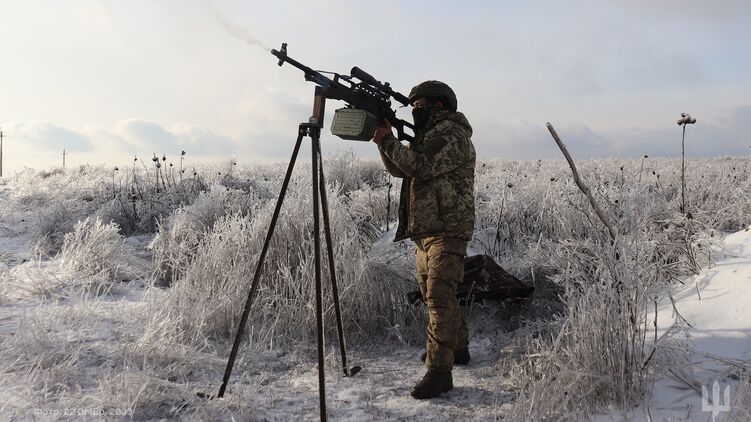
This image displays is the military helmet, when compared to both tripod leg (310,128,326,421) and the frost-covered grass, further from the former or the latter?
the frost-covered grass

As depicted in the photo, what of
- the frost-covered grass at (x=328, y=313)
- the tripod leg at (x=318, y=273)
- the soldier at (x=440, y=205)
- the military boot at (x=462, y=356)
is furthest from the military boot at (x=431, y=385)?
the tripod leg at (x=318, y=273)

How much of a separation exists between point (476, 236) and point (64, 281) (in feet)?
14.2

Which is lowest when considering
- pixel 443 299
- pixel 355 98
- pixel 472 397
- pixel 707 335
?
pixel 472 397

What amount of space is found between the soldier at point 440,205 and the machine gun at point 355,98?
14 centimetres

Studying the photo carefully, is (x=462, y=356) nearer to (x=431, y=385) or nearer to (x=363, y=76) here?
(x=431, y=385)

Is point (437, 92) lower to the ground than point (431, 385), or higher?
higher

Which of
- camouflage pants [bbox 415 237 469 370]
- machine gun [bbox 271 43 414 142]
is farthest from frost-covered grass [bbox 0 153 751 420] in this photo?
machine gun [bbox 271 43 414 142]

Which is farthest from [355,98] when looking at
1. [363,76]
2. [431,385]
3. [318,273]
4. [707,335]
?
[707,335]

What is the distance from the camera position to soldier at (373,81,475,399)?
10.00 feet

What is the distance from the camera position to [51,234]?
7801 mm

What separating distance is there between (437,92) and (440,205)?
0.75m

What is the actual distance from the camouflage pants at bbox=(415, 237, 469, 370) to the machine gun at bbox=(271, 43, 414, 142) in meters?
0.87

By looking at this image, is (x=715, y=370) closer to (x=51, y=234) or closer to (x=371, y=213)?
(x=371, y=213)

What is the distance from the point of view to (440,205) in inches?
124
